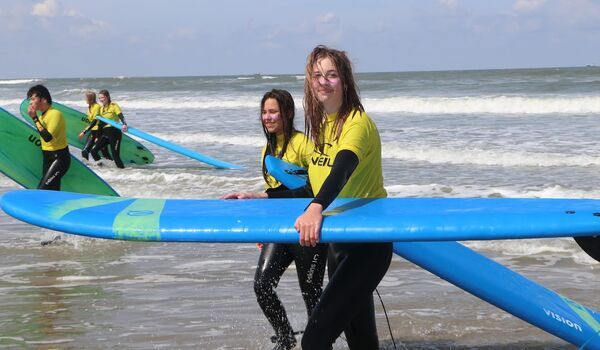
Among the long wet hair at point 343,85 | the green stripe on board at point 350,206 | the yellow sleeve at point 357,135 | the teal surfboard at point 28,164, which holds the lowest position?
the teal surfboard at point 28,164

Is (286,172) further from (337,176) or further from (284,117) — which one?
(337,176)

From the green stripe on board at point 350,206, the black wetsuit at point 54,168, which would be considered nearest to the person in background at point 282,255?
the green stripe on board at point 350,206

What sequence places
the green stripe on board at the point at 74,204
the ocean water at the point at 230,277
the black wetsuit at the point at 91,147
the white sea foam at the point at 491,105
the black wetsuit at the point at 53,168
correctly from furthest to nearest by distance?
1. the white sea foam at the point at 491,105
2. the black wetsuit at the point at 91,147
3. the black wetsuit at the point at 53,168
4. the ocean water at the point at 230,277
5. the green stripe on board at the point at 74,204

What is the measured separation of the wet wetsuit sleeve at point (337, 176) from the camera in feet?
8.72

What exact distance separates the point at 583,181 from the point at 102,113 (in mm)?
7741

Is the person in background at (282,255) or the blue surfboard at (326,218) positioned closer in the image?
the blue surfboard at (326,218)

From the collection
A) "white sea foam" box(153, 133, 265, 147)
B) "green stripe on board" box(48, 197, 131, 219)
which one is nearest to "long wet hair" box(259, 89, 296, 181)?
"green stripe on board" box(48, 197, 131, 219)

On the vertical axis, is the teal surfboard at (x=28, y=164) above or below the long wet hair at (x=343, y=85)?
below

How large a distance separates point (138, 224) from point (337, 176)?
86 cm

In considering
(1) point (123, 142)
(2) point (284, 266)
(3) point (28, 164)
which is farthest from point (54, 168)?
(1) point (123, 142)

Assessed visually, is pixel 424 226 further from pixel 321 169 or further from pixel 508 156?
pixel 508 156

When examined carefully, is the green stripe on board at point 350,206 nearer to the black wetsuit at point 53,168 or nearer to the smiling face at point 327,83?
the smiling face at point 327,83

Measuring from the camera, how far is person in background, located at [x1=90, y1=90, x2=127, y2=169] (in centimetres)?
1323

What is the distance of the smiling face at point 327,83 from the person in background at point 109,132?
1080 centimetres
